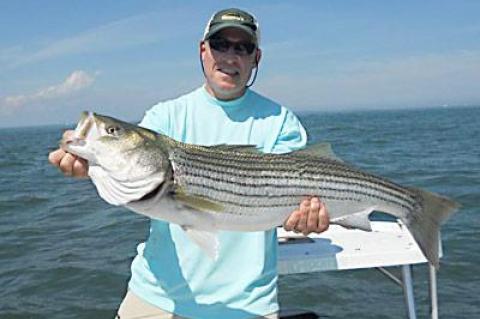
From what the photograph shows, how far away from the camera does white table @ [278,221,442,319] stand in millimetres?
5281

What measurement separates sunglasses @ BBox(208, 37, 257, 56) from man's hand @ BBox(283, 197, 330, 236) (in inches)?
48.5

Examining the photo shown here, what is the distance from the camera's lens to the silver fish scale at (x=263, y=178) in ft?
12.3

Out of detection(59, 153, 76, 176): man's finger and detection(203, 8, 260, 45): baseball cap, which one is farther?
detection(203, 8, 260, 45): baseball cap

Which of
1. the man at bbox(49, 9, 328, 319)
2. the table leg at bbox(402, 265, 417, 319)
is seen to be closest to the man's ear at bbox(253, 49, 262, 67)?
the man at bbox(49, 9, 328, 319)

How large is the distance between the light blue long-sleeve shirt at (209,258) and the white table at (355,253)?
1037 millimetres

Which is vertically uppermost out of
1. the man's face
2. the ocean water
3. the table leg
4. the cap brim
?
the cap brim

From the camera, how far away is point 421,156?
27.1m

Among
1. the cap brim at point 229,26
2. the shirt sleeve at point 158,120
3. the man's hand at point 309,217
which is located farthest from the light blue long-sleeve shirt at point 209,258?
the cap brim at point 229,26

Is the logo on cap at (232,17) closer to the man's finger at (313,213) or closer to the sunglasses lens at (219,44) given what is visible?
the sunglasses lens at (219,44)

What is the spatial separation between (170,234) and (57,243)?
10.1m

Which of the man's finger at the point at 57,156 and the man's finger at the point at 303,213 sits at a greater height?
the man's finger at the point at 57,156

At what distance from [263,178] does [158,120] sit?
91 centimetres

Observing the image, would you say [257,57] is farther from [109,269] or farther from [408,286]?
[109,269]

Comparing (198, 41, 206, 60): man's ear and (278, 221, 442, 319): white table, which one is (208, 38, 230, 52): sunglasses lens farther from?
(278, 221, 442, 319): white table
